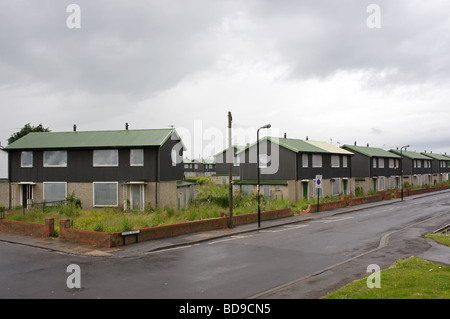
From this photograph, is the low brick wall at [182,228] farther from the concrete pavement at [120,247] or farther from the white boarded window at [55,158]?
the white boarded window at [55,158]

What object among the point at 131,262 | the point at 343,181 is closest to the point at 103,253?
the point at 131,262

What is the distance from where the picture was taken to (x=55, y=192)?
32.2 metres

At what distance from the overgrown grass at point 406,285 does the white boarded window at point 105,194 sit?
23473 millimetres

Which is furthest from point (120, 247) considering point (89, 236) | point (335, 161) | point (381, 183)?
point (381, 183)

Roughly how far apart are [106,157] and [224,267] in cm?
2099

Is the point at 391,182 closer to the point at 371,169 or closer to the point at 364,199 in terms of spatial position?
the point at 371,169

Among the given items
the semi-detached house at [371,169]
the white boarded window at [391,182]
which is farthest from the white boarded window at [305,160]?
the white boarded window at [391,182]

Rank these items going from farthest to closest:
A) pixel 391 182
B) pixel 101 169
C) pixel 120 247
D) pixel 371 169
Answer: pixel 391 182 → pixel 371 169 → pixel 101 169 → pixel 120 247

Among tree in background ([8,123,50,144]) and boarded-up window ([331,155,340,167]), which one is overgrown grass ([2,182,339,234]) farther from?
tree in background ([8,123,50,144])

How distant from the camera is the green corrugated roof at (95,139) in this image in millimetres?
31203

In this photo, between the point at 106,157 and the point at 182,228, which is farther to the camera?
the point at 106,157

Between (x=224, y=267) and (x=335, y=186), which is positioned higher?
(x=335, y=186)
